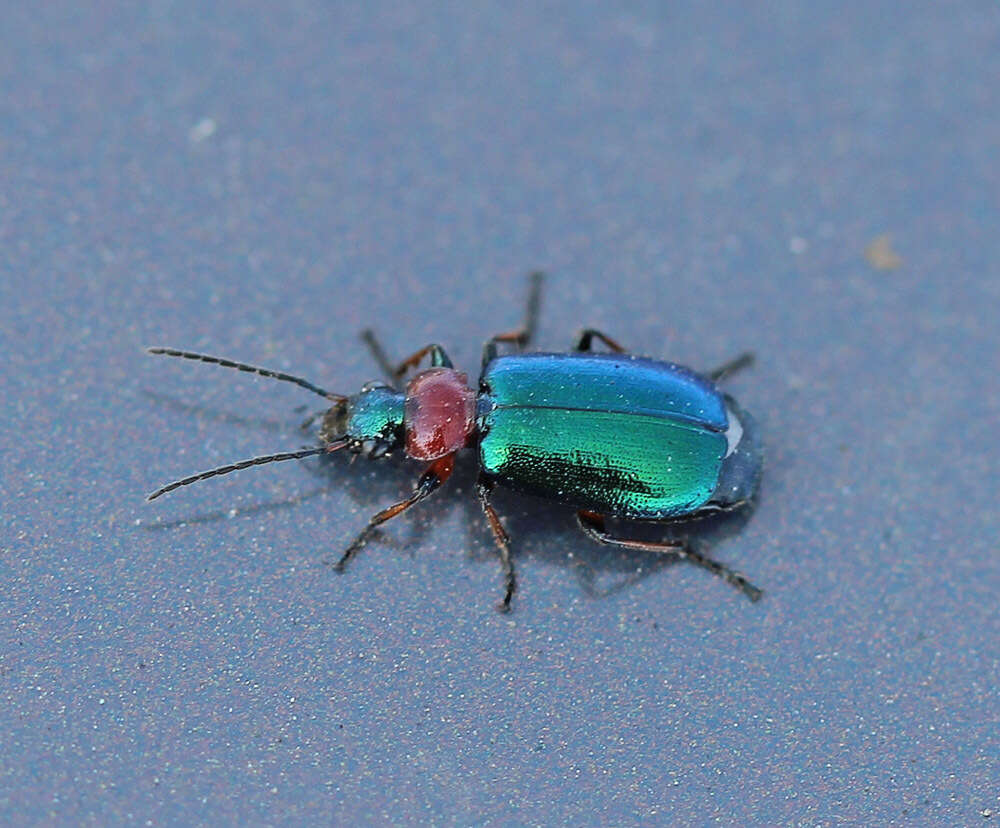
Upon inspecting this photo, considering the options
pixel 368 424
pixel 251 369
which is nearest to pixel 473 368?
pixel 368 424

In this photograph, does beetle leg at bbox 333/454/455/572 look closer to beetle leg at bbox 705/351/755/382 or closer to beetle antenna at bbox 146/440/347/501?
beetle antenna at bbox 146/440/347/501

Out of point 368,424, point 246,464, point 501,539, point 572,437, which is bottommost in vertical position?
point 501,539

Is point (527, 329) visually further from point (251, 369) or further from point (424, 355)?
point (251, 369)

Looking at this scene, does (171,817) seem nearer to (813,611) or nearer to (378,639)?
Result: (378,639)

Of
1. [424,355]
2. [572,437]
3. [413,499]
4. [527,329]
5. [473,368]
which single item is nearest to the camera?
[572,437]

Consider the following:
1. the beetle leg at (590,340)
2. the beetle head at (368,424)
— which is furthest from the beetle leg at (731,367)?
the beetle head at (368,424)

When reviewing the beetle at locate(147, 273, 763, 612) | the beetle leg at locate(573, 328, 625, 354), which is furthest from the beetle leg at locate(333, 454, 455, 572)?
the beetle leg at locate(573, 328, 625, 354)
